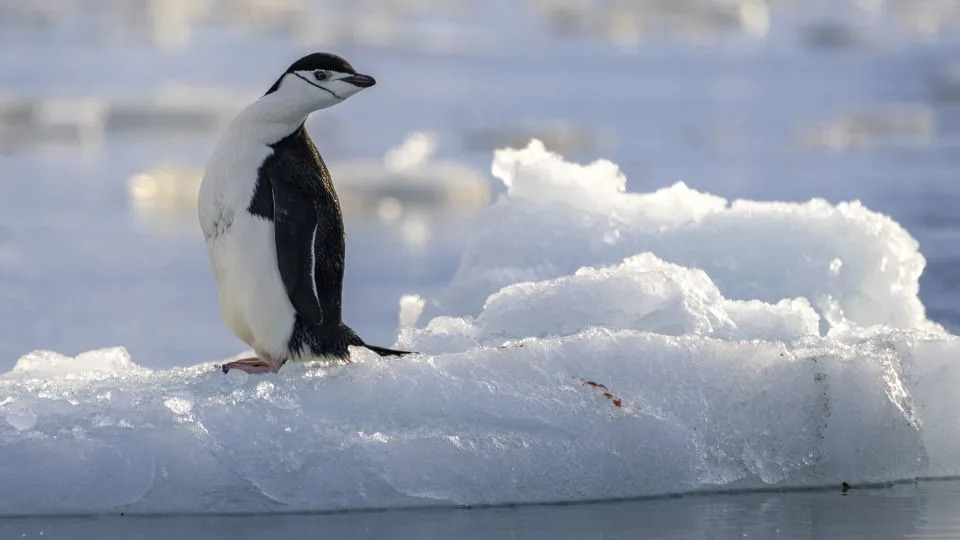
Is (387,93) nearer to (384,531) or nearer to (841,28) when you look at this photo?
(841,28)

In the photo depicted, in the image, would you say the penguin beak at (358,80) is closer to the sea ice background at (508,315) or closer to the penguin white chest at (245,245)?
the penguin white chest at (245,245)

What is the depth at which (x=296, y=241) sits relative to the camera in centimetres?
416

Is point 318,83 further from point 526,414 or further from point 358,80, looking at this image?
point 526,414

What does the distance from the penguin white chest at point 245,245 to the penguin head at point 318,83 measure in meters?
0.13

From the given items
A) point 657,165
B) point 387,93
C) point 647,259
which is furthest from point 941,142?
point 647,259

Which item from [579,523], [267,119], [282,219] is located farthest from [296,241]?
[579,523]

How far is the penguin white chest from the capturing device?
13.7ft

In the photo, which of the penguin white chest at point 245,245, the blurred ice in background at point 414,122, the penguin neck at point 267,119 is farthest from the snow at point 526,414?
the blurred ice in background at point 414,122

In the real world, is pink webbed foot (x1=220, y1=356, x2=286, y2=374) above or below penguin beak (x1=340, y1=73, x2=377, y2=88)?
below

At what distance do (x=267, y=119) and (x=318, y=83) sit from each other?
0.49 feet

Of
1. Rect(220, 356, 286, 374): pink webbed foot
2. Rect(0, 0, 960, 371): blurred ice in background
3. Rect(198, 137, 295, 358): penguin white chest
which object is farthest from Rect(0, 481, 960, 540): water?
Rect(0, 0, 960, 371): blurred ice in background

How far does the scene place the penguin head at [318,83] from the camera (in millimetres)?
4133

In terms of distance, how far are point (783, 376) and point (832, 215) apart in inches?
57.6

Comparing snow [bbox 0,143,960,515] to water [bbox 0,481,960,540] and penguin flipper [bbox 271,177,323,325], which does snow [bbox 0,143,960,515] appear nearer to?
water [bbox 0,481,960,540]
